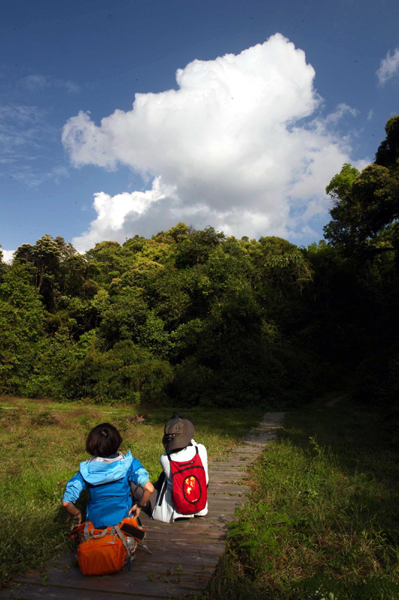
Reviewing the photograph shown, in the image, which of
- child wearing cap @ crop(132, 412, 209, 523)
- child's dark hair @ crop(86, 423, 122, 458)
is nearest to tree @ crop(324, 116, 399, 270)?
child wearing cap @ crop(132, 412, 209, 523)

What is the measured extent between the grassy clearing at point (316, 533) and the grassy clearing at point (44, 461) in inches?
60.9

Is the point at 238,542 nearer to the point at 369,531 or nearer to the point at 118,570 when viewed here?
the point at 118,570

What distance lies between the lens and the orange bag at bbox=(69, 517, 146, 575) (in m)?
2.73

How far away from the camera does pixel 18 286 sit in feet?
71.1

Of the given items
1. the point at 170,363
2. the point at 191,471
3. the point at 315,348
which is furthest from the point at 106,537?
the point at 315,348

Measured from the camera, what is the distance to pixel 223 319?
19.3 m

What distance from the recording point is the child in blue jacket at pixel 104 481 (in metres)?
2.95

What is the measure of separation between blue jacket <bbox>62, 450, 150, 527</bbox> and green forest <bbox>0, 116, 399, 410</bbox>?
549 inches

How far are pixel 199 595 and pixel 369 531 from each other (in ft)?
6.34

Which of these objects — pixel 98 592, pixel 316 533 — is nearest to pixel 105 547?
pixel 98 592

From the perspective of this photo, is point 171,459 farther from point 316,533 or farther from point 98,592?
point 316,533

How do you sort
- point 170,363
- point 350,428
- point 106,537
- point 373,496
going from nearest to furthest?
point 106,537, point 373,496, point 350,428, point 170,363

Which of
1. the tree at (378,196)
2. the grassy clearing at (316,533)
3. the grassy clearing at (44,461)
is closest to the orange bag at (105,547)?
the grassy clearing at (44,461)

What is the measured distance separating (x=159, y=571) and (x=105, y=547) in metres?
0.49
